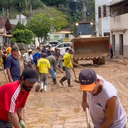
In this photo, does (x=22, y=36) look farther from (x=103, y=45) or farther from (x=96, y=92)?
(x=96, y=92)

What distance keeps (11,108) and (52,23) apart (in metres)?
47.9

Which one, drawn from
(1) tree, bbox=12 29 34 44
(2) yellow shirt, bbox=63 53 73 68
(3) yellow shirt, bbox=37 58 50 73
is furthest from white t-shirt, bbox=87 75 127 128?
(1) tree, bbox=12 29 34 44

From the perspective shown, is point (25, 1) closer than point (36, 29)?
No

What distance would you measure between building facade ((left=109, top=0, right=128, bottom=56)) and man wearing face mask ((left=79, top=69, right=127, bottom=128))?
82.1 feet

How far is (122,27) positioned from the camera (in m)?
29.7

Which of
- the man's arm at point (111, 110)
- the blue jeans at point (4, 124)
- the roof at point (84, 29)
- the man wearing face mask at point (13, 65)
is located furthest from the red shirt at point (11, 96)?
the roof at point (84, 29)

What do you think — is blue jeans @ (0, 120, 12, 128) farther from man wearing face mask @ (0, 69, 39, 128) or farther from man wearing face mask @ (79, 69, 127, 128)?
man wearing face mask @ (79, 69, 127, 128)

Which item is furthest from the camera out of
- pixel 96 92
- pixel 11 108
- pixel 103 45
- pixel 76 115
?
pixel 103 45

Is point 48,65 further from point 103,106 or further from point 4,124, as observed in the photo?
point 103,106

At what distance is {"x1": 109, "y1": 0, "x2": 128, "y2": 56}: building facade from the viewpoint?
95.6ft

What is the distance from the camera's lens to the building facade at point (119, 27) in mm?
29128

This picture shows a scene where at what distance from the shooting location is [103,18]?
35.4 meters

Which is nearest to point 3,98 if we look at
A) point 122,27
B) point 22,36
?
point 122,27

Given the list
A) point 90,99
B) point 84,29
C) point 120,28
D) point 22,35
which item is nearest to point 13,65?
point 90,99
